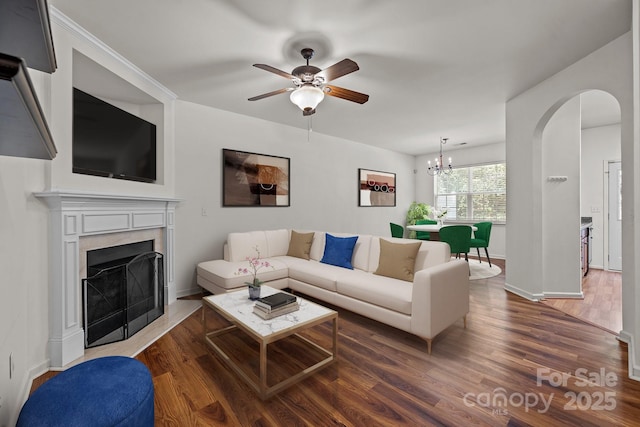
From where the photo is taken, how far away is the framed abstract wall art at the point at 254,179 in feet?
13.4

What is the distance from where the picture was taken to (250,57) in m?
2.64

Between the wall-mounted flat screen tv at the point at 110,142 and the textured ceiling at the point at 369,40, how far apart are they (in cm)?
54

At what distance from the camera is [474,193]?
22.1 ft

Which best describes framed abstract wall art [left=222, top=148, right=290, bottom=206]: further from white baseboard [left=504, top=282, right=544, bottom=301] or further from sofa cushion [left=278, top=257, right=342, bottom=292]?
white baseboard [left=504, top=282, right=544, bottom=301]

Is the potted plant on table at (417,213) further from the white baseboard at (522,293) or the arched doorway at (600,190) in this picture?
the white baseboard at (522,293)

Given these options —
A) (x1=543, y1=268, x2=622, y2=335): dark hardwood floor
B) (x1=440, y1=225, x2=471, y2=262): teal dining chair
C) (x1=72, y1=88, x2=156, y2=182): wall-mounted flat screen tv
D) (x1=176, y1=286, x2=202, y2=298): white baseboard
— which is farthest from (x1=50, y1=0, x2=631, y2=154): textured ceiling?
(x1=543, y1=268, x2=622, y2=335): dark hardwood floor

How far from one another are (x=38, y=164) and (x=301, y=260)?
2.79 metres

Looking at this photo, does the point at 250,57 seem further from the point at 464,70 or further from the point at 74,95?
the point at 464,70

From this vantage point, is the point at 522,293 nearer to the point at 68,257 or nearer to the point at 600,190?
the point at 600,190

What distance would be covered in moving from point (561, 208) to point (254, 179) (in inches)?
162

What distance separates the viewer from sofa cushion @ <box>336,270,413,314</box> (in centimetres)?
243

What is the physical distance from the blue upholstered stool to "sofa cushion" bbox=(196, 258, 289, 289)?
1.79 meters

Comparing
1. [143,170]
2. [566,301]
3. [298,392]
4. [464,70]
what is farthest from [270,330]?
[566,301]

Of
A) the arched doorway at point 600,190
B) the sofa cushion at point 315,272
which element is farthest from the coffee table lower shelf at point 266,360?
the arched doorway at point 600,190
